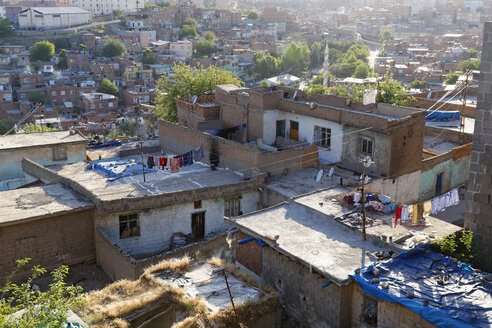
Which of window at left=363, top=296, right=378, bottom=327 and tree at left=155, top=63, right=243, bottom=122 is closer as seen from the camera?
window at left=363, top=296, right=378, bottom=327

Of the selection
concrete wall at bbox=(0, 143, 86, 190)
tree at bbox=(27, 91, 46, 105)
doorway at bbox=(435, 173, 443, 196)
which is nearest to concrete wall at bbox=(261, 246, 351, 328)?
doorway at bbox=(435, 173, 443, 196)

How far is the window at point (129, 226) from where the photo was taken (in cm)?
1806

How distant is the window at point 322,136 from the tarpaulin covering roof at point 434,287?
436 inches

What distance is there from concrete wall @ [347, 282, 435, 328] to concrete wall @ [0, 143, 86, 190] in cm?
1641

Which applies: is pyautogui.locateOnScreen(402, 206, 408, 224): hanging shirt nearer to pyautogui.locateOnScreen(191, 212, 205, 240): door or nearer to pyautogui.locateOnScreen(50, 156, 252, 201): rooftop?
pyautogui.locateOnScreen(50, 156, 252, 201): rooftop

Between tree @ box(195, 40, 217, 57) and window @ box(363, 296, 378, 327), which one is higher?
tree @ box(195, 40, 217, 57)

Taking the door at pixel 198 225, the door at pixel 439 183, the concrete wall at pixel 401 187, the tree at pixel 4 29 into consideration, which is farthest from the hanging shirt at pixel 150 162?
the tree at pixel 4 29

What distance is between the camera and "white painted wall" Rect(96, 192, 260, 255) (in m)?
17.9

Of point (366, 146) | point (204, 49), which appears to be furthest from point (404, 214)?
point (204, 49)

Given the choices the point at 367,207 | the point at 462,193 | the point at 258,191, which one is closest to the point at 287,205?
the point at 367,207

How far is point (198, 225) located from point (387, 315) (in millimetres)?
9773

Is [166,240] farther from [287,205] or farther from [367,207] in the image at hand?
[367,207]

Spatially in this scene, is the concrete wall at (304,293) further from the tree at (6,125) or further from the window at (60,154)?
the tree at (6,125)

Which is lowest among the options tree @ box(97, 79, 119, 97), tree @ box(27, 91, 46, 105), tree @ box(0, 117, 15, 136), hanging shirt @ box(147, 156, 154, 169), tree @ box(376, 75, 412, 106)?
tree @ box(0, 117, 15, 136)
